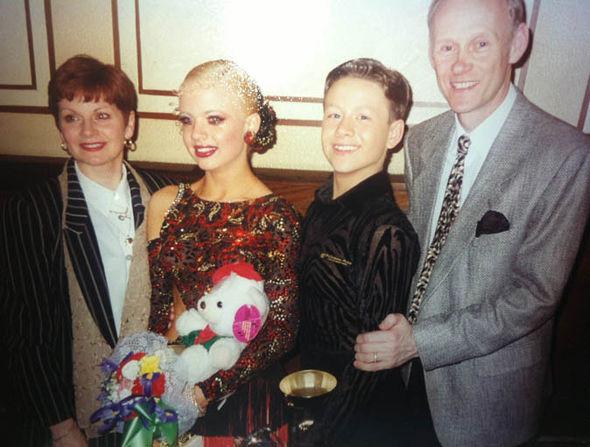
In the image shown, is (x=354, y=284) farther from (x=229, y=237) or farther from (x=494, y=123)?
(x=494, y=123)

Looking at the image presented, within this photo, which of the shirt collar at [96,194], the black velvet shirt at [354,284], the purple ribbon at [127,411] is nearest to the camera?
the purple ribbon at [127,411]

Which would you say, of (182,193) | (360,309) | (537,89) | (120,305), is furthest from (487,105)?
(120,305)

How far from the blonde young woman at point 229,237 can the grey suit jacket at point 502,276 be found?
39 cm

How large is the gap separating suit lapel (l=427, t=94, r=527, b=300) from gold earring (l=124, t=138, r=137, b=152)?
2.94 feet

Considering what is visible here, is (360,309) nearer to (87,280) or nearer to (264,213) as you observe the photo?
(264,213)

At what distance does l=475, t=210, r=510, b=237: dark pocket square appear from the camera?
3.13 ft

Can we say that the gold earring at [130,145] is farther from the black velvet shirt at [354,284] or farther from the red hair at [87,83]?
the black velvet shirt at [354,284]

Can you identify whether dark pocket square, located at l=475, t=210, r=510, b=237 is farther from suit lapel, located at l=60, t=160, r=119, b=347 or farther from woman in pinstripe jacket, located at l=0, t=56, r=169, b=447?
suit lapel, located at l=60, t=160, r=119, b=347

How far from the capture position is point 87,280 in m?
1.07

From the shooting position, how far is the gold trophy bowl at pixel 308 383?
1.00m

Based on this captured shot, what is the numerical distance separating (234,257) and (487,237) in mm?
635

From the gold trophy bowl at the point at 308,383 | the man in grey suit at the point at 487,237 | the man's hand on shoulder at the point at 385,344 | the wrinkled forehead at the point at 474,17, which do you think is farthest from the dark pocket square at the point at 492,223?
the gold trophy bowl at the point at 308,383

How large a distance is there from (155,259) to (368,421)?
72 cm

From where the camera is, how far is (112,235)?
1.10m
